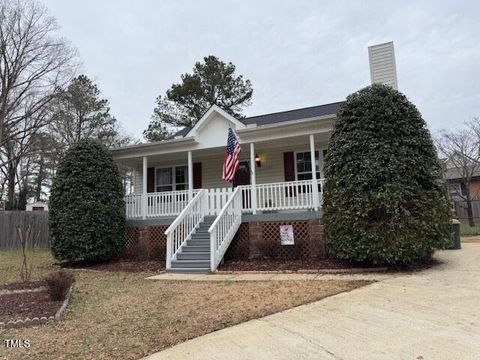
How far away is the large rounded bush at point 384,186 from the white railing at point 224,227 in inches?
109

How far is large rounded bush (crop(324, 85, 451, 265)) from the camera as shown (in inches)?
306

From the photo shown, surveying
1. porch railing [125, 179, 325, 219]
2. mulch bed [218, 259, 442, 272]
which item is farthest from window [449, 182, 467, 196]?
mulch bed [218, 259, 442, 272]

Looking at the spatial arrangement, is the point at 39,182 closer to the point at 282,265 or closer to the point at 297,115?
the point at 297,115

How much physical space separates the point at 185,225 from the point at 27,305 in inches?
198

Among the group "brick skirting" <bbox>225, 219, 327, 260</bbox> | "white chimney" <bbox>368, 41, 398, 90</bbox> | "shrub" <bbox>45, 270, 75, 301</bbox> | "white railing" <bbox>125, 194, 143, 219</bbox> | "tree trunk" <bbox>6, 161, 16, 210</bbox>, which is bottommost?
"shrub" <bbox>45, 270, 75, 301</bbox>

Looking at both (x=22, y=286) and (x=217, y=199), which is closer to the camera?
(x=22, y=286)

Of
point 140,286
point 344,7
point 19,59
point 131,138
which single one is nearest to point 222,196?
point 140,286

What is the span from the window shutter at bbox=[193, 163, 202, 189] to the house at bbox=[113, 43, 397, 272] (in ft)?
0.05

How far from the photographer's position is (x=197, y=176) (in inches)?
591

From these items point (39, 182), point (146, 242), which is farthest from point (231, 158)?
point (39, 182)

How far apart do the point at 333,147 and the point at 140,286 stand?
17.3ft

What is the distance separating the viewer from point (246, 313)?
521 cm

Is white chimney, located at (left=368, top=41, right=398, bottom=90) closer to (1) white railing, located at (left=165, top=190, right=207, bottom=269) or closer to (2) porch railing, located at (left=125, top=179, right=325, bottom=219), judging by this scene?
(2) porch railing, located at (left=125, top=179, right=325, bottom=219)

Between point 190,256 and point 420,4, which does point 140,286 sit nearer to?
point 190,256
